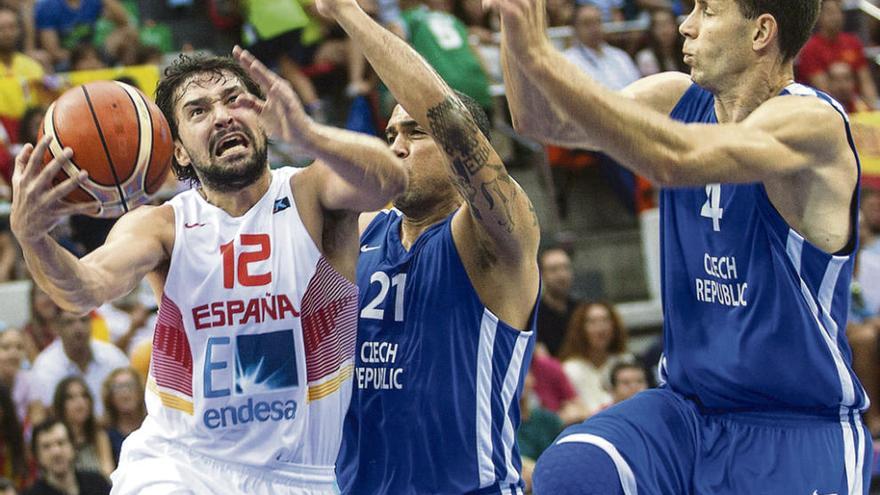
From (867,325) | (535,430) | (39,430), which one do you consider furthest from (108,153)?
(867,325)

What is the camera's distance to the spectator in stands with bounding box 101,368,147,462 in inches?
330

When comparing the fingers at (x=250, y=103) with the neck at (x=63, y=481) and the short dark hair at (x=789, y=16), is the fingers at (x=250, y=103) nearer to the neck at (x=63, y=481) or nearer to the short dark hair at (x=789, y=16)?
the short dark hair at (x=789, y=16)

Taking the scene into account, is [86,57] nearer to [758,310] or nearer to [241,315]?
[241,315]

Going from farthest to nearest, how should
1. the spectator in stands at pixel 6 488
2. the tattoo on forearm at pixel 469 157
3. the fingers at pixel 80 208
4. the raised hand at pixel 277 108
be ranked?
the spectator in stands at pixel 6 488
the tattoo on forearm at pixel 469 157
the fingers at pixel 80 208
the raised hand at pixel 277 108

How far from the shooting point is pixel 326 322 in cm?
470

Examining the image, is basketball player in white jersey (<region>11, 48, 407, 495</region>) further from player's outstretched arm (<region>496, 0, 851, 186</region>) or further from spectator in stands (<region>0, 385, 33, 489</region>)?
spectator in stands (<region>0, 385, 33, 489</region>)

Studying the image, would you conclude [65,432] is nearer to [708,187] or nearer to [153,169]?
[153,169]

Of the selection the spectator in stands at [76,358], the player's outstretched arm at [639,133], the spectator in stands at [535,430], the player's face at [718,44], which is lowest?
the spectator in stands at [535,430]

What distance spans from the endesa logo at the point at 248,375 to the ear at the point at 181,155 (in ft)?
2.50

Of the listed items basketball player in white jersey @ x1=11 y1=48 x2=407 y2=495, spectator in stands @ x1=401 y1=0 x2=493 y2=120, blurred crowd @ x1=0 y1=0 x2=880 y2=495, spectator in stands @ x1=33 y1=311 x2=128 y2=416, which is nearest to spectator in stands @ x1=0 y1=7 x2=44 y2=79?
blurred crowd @ x1=0 y1=0 x2=880 y2=495

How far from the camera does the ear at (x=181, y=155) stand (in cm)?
498

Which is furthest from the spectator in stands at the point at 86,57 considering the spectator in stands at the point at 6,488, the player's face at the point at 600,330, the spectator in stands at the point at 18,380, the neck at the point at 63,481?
the player's face at the point at 600,330

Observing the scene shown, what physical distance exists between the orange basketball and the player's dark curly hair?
239 mm

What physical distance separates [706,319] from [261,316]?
59.2 inches
